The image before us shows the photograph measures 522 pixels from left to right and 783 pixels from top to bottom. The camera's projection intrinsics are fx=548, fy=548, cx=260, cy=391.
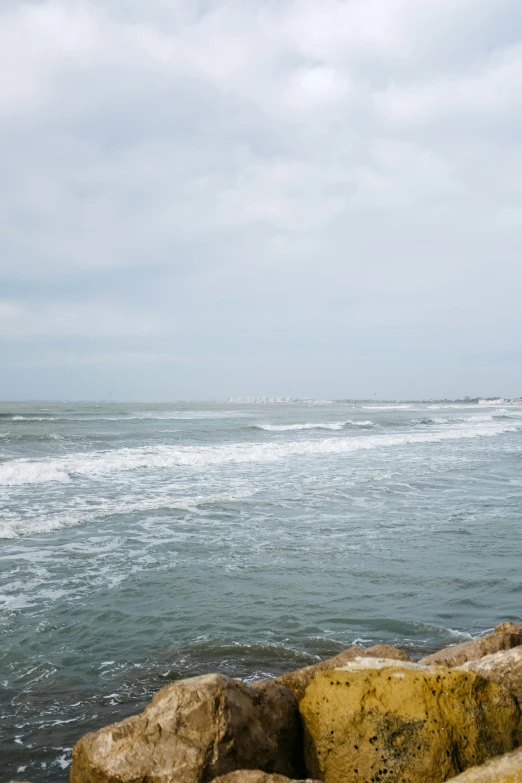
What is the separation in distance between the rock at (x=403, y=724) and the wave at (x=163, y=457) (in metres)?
14.9

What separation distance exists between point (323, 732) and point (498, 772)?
43.6 inches

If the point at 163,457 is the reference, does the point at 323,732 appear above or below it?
above

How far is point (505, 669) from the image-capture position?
3.83m

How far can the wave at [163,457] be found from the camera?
57.9 feet

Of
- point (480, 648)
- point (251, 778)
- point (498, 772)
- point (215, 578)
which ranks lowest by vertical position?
point (215, 578)

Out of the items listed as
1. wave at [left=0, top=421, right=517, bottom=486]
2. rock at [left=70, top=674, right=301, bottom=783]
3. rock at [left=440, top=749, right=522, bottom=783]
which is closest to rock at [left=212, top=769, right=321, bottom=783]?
rock at [left=70, top=674, right=301, bottom=783]

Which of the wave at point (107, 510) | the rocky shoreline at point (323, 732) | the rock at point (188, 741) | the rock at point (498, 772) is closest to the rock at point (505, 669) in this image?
the rocky shoreline at point (323, 732)

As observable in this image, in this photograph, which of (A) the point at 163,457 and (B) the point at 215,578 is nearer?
(B) the point at 215,578

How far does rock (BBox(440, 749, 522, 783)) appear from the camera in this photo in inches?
97.0

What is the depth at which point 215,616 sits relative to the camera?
21.5ft

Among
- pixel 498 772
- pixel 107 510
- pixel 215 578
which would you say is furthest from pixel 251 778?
pixel 107 510

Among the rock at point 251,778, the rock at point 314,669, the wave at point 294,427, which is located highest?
the rock at point 251,778

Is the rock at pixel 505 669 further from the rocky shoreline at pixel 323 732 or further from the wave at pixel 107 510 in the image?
the wave at pixel 107 510

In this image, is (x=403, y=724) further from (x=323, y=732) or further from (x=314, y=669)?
(x=314, y=669)
